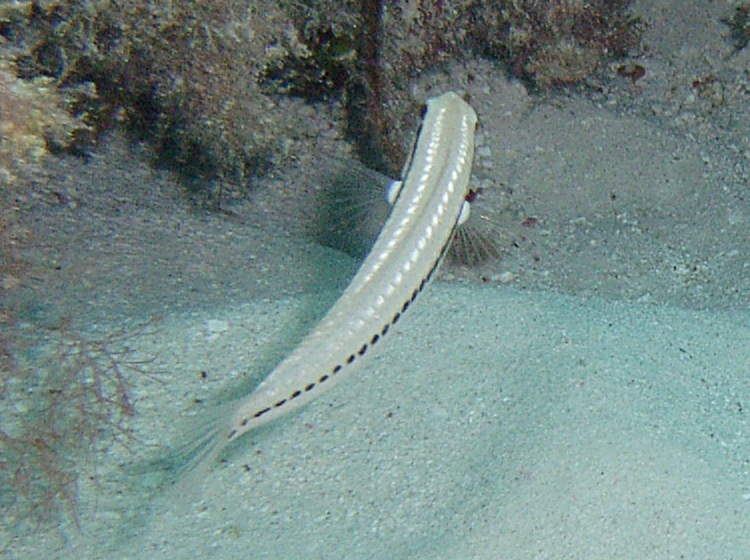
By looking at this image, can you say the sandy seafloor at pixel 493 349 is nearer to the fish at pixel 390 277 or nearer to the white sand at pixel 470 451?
the white sand at pixel 470 451

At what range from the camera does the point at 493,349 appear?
14.0ft

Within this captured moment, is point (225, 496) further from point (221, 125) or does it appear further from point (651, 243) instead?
point (651, 243)

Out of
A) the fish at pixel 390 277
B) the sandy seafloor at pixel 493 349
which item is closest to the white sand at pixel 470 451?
the sandy seafloor at pixel 493 349

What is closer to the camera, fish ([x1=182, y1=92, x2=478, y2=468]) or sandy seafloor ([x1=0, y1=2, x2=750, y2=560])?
fish ([x1=182, y1=92, x2=478, y2=468])

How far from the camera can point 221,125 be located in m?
5.73

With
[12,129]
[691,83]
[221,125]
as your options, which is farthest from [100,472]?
[691,83]

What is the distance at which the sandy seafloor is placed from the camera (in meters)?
3.24

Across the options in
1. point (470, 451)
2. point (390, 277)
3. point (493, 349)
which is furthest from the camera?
point (493, 349)

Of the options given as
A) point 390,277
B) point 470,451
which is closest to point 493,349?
point 470,451

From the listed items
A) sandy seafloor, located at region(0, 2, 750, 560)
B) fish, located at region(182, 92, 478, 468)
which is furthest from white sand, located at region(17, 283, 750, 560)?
fish, located at region(182, 92, 478, 468)

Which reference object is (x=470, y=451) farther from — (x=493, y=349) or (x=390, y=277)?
(x=390, y=277)

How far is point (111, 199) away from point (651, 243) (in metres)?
4.62

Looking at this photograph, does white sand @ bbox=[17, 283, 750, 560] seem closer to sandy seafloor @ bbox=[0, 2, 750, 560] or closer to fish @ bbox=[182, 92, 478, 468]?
sandy seafloor @ bbox=[0, 2, 750, 560]

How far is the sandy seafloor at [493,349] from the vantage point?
3240mm
